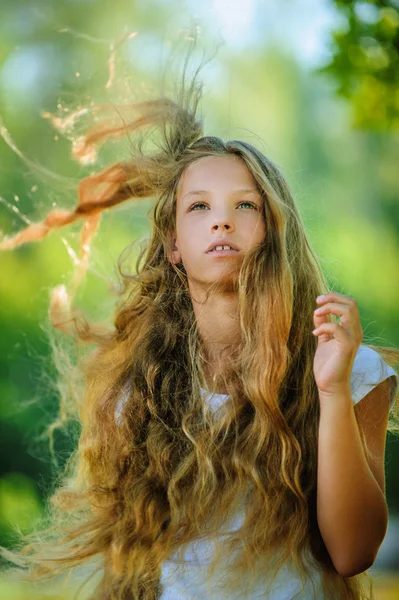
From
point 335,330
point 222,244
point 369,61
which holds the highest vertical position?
point 369,61

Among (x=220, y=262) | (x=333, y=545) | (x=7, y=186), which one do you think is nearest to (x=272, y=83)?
(x=7, y=186)

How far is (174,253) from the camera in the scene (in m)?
1.63

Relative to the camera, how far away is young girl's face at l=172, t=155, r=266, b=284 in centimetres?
146

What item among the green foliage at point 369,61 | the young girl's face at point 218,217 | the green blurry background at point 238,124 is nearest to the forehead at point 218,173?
the young girl's face at point 218,217

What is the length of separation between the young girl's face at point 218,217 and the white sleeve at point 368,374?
0.27m

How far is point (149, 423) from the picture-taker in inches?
60.9

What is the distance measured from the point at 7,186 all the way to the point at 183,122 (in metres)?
1.96

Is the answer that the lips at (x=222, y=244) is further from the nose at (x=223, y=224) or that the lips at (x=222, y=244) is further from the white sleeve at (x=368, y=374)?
the white sleeve at (x=368, y=374)

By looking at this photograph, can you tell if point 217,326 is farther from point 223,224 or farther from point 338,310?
point 338,310

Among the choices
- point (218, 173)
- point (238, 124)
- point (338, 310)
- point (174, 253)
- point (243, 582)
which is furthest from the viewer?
point (238, 124)

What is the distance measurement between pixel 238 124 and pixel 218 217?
1.09m

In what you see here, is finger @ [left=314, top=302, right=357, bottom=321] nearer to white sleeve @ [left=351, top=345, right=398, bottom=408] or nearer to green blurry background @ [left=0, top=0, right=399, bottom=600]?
white sleeve @ [left=351, top=345, right=398, bottom=408]

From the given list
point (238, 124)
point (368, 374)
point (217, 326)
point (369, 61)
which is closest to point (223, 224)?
point (217, 326)

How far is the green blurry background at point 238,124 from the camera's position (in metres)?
2.87
